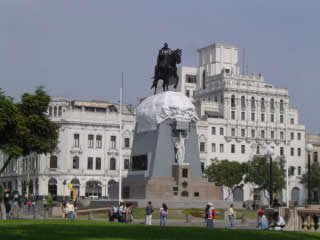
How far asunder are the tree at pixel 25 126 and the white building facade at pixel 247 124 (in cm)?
6351

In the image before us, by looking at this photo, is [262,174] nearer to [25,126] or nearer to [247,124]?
[247,124]

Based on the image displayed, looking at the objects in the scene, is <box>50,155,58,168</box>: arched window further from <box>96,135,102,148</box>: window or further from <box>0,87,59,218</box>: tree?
<box>0,87,59,218</box>: tree

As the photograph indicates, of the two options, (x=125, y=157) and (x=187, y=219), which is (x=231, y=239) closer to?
(x=187, y=219)

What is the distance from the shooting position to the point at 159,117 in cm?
5112

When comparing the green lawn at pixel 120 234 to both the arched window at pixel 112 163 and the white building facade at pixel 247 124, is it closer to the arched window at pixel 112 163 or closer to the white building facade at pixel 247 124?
the arched window at pixel 112 163

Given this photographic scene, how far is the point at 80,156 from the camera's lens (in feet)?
332

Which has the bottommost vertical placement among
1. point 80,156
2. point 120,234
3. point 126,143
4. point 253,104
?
point 120,234

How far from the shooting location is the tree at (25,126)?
42781 mm

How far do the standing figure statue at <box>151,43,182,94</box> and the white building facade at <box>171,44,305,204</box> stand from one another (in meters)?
52.4

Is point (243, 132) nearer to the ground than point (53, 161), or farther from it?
farther from it

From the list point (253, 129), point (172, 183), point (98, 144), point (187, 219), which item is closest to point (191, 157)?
point (172, 183)

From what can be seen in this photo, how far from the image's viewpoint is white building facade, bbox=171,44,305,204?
109062 mm

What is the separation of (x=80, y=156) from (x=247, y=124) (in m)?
28.4

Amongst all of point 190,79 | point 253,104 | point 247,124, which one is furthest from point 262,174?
point 190,79
